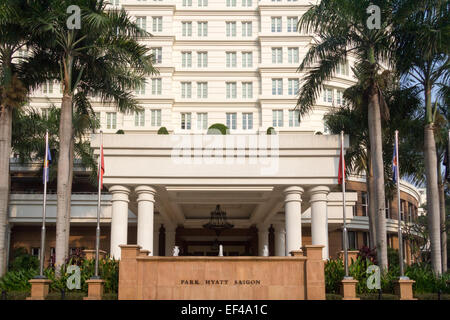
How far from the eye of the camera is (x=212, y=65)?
5622 centimetres

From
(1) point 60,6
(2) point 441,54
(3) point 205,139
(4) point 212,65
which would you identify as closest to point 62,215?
(3) point 205,139

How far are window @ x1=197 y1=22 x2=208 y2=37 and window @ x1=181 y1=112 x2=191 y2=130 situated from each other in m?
8.81

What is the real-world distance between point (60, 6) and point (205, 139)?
7.92m

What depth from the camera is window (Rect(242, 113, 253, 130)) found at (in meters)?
54.8

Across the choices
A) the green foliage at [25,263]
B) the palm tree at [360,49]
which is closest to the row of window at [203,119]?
the green foliage at [25,263]

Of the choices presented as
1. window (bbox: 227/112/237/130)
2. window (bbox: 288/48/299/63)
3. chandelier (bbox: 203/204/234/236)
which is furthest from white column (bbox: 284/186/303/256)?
window (bbox: 288/48/299/63)

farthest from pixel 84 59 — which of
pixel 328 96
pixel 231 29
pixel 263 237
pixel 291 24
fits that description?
pixel 291 24

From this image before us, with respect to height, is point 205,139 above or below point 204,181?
above

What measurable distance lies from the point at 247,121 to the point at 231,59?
689 centimetres

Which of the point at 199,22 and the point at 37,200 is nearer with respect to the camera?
the point at 37,200

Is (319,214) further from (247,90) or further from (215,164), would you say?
(247,90)

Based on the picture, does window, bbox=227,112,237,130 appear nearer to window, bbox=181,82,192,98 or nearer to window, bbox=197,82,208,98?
window, bbox=197,82,208,98
